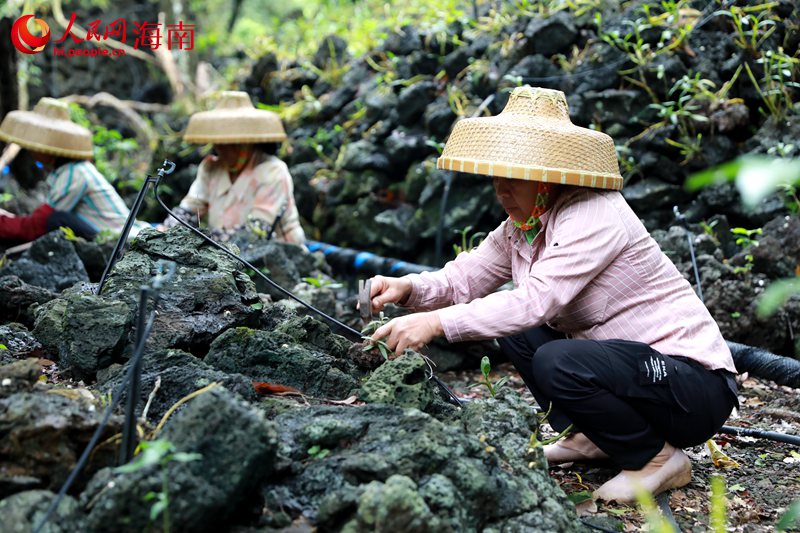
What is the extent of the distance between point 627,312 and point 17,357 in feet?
7.22

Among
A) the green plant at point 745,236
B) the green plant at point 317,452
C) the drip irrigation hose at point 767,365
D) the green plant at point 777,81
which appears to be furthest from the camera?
the green plant at point 777,81

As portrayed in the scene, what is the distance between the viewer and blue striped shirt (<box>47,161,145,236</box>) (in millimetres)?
5324

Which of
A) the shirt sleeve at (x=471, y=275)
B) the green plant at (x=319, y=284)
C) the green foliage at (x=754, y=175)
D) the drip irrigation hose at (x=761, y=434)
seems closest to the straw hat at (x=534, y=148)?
the shirt sleeve at (x=471, y=275)

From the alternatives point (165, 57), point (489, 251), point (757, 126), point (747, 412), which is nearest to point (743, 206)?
point (757, 126)

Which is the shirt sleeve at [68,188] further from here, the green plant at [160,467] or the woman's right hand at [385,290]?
the green plant at [160,467]

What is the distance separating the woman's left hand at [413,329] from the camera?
2420 mm

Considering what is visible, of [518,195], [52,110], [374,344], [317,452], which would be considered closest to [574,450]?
[374,344]

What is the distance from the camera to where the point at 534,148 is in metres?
2.57

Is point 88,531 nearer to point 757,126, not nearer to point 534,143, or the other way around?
point 534,143

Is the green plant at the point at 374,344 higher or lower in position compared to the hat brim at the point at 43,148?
higher

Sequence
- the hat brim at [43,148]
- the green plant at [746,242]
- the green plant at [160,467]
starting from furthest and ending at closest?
the hat brim at [43,148] → the green plant at [746,242] → the green plant at [160,467]

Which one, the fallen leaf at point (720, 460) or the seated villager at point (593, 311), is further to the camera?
the fallen leaf at point (720, 460)

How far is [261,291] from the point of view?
15.0ft
